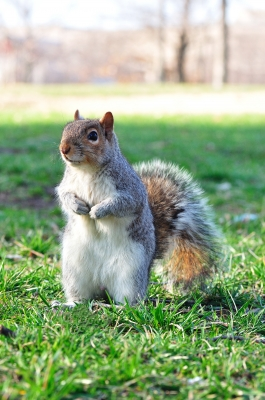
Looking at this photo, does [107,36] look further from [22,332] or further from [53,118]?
[22,332]

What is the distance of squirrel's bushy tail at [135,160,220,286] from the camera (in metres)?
2.44

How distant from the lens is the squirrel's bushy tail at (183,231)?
244 cm

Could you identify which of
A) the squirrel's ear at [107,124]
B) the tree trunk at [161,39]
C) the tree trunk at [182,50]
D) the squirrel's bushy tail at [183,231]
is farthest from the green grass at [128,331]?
the tree trunk at [182,50]

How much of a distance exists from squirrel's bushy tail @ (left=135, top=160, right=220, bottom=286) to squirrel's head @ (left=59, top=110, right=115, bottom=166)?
1.45 feet

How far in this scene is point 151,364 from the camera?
1566 mm

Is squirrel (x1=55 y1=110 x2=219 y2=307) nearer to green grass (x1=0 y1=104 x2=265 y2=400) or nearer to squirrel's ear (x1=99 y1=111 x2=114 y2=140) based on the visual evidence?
squirrel's ear (x1=99 y1=111 x2=114 y2=140)

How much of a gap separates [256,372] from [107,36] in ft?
94.6

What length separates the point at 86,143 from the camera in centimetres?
206

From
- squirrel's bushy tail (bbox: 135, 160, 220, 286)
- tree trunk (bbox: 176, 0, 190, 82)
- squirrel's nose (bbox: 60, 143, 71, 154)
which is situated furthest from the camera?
tree trunk (bbox: 176, 0, 190, 82)

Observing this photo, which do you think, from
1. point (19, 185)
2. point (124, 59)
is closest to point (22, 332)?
point (19, 185)

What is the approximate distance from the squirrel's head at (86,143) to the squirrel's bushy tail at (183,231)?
1.45 ft

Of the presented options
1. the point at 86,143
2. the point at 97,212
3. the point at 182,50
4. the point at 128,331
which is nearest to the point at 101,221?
the point at 97,212

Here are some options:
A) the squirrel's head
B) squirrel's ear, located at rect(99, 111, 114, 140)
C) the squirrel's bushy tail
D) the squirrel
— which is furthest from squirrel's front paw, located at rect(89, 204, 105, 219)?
the squirrel's bushy tail

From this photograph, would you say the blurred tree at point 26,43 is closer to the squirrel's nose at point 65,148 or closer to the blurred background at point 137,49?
the blurred background at point 137,49
